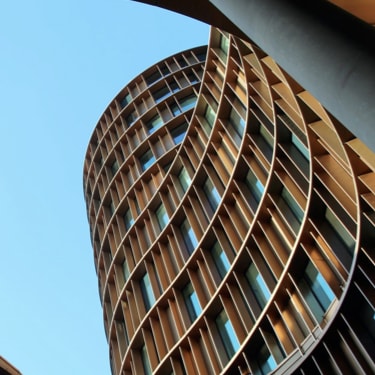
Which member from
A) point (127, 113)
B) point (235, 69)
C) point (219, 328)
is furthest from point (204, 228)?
point (127, 113)

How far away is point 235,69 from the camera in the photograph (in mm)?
22453

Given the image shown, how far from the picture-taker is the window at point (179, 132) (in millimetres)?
33375

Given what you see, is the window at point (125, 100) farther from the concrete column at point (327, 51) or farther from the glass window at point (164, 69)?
the concrete column at point (327, 51)

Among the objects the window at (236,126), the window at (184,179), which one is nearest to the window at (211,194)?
the window at (184,179)

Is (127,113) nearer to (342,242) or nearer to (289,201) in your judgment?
(289,201)

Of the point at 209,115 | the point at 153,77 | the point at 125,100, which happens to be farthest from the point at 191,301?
the point at 153,77

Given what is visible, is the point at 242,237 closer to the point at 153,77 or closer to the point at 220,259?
the point at 220,259

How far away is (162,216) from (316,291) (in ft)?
47.8

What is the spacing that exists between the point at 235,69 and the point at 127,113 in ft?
59.3

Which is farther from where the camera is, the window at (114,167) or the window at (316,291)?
the window at (114,167)

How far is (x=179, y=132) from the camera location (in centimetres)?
3381

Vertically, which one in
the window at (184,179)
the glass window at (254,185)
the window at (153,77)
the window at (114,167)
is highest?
the window at (153,77)

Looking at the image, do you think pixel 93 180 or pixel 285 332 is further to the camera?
pixel 93 180

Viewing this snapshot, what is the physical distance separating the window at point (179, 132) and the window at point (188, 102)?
198 cm
